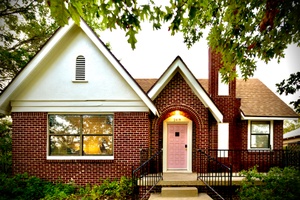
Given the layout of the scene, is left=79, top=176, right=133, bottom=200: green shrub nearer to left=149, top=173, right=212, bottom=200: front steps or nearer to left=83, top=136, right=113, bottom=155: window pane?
left=149, top=173, right=212, bottom=200: front steps

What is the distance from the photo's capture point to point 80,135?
1045 cm

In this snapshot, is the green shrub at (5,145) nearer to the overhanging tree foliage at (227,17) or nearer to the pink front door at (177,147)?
the pink front door at (177,147)

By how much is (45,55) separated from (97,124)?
3638 millimetres

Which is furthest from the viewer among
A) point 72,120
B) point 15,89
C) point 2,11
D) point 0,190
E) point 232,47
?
point 2,11

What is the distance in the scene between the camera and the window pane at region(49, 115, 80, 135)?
34.4ft

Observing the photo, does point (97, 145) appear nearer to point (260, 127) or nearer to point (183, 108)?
point (183, 108)

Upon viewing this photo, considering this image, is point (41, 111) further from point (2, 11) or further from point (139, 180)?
point (2, 11)

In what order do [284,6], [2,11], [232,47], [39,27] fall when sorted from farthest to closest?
[39,27] < [2,11] < [232,47] < [284,6]

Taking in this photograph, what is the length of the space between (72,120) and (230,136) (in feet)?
26.7

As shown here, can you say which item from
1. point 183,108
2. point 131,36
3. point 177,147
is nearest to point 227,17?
point 131,36

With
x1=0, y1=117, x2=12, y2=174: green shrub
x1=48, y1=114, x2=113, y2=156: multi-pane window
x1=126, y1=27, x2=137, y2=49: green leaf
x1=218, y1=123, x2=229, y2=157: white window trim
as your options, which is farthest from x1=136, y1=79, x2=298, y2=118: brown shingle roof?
x1=126, y1=27, x2=137, y2=49: green leaf

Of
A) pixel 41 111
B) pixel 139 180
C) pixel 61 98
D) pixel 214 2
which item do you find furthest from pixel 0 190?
pixel 214 2

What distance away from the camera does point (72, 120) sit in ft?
34.5

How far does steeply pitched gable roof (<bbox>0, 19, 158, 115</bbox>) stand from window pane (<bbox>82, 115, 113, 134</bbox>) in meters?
1.94
